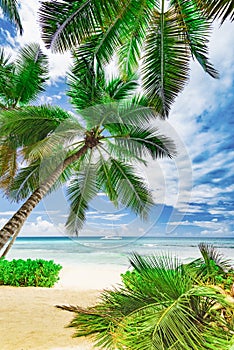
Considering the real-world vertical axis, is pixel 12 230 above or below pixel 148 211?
below

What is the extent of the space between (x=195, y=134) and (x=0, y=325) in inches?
1483

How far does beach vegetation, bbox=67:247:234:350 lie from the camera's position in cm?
213

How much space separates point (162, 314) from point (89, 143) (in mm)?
6933

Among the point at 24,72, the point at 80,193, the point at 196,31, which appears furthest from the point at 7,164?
the point at 196,31

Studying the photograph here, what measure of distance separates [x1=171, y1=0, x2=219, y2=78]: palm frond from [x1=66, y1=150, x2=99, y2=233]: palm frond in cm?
402

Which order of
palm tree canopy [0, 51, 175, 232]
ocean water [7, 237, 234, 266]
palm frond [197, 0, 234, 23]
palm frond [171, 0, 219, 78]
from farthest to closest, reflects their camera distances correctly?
ocean water [7, 237, 234, 266]
palm tree canopy [0, 51, 175, 232]
palm frond [171, 0, 219, 78]
palm frond [197, 0, 234, 23]

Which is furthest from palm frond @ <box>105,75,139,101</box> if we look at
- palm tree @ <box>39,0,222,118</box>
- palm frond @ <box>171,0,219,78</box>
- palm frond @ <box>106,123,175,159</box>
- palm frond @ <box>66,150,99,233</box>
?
palm frond @ <box>171,0,219,78</box>

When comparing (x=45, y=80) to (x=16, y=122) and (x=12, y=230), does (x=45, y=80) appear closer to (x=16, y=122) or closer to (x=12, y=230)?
(x=16, y=122)

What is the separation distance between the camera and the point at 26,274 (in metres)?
9.97

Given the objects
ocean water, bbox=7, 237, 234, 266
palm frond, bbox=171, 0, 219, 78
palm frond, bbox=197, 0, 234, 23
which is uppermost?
ocean water, bbox=7, 237, 234, 266

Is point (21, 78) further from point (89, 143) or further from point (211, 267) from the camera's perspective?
point (211, 267)

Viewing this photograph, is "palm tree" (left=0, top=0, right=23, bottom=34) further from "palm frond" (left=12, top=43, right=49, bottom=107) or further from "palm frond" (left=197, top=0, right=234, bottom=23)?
"palm frond" (left=197, top=0, right=234, bottom=23)

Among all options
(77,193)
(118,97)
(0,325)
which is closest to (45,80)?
(118,97)

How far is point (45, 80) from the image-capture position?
9906 mm
